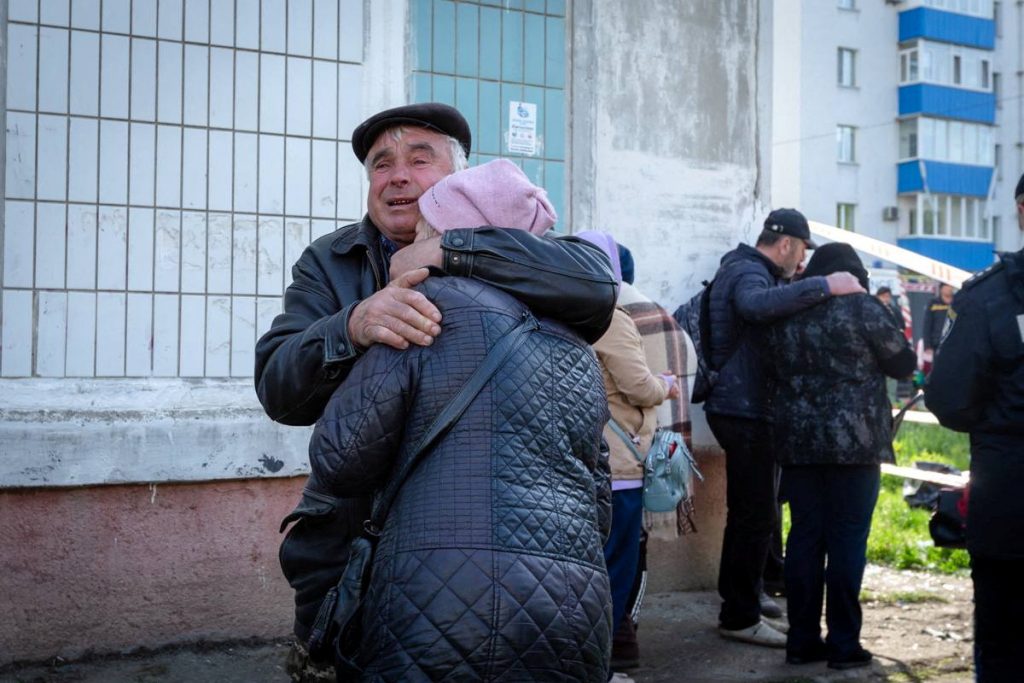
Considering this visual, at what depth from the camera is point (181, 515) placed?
18.1 feet

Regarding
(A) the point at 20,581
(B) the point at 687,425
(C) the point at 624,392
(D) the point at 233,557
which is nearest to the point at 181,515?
(D) the point at 233,557

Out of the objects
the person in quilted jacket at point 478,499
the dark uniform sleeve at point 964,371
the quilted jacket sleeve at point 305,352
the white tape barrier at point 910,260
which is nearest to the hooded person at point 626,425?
the dark uniform sleeve at point 964,371

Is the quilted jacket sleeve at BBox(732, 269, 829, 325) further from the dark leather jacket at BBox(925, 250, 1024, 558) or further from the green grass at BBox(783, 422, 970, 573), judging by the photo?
the green grass at BBox(783, 422, 970, 573)

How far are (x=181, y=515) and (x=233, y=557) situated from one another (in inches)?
13.2

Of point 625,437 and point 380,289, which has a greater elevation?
point 380,289

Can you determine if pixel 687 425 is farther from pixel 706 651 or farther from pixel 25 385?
pixel 25 385

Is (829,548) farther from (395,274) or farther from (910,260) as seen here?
(395,274)

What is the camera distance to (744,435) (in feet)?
21.0

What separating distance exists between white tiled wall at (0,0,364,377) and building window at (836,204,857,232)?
32.5 m

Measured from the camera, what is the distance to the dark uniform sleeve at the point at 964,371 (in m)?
4.20

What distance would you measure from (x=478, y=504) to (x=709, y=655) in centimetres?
418

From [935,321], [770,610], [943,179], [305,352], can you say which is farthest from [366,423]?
→ [943,179]

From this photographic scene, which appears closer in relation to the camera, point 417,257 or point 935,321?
point 417,257

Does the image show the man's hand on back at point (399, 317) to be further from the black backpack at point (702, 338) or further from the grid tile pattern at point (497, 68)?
the black backpack at point (702, 338)
